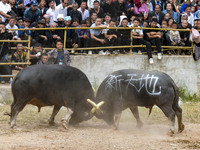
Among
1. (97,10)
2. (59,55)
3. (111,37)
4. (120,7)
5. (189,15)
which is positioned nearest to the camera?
(59,55)

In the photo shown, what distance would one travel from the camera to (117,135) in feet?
35.3

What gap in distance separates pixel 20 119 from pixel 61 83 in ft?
5.89

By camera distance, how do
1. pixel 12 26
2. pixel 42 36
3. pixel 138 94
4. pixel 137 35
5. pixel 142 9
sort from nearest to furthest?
pixel 138 94 → pixel 42 36 → pixel 12 26 → pixel 137 35 → pixel 142 9

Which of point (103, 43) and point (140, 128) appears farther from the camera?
point (103, 43)

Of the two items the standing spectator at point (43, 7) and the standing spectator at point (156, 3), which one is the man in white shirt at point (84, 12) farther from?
the standing spectator at point (156, 3)

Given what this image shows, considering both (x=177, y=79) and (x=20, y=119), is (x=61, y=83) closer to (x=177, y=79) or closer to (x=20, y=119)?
(x=20, y=119)

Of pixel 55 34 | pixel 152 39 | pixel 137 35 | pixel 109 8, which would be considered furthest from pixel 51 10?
pixel 152 39

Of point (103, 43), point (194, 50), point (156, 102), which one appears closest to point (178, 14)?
point (194, 50)

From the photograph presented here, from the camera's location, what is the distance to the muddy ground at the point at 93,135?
9469mm

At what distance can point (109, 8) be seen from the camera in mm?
17234

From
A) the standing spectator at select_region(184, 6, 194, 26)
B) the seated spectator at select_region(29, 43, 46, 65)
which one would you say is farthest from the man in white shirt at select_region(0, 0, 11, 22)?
the standing spectator at select_region(184, 6, 194, 26)

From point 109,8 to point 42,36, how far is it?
3.42 metres

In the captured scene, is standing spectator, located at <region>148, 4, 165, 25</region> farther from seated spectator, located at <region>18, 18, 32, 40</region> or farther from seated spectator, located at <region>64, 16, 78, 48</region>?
seated spectator, located at <region>18, 18, 32, 40</region>

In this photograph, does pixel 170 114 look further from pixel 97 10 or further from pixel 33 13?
pixel 33 13
